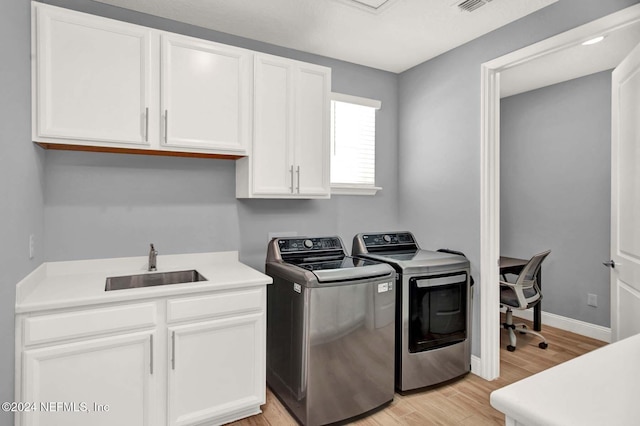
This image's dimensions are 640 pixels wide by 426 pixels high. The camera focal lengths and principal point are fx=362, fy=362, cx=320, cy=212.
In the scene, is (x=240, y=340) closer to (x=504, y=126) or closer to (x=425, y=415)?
(x=425, y=415)

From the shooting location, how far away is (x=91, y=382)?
5.66 feet

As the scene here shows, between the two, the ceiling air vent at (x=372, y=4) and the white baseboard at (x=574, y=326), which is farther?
the white baseboard at (x=574, y=326)

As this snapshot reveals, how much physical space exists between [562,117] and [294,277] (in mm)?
3451

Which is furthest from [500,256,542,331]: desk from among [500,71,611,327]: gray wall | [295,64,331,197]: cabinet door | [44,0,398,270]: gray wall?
[295,64,331,197]: cabinet door

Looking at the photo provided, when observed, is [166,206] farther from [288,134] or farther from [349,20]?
[349,20]

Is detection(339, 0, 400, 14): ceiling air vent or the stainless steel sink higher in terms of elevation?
detection(339, 0, 400, 14): ceiling air vent

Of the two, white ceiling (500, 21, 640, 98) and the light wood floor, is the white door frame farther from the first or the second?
white ceiling (500, 21, 640, 98)

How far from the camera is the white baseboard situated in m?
3.46

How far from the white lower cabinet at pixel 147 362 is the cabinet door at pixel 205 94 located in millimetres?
973

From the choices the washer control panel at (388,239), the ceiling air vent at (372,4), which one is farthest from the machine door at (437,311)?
the ceiling air vent at (372,4)

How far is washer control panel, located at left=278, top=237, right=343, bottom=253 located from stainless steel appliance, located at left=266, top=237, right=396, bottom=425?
134 mm

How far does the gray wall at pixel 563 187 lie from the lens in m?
3.51

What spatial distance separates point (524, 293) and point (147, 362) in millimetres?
3166

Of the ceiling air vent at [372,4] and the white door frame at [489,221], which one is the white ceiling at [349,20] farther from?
the white door frame at [489,221]
